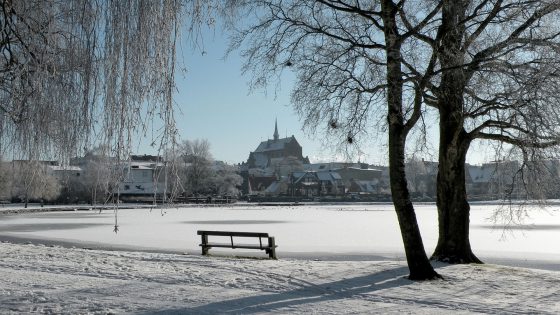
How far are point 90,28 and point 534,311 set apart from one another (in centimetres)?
771

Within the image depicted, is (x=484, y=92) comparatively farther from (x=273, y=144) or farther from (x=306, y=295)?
(x=273, y=144)

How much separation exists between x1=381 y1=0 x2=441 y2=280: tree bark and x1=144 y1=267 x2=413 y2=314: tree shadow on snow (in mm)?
583

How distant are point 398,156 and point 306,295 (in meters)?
3.99

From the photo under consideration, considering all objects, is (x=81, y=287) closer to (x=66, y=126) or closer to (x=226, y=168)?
(x=66, y=126)

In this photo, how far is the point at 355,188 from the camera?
477ft

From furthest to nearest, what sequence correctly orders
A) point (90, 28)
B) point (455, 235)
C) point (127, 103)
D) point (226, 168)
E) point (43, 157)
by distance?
point (226, 168) < point (455, 235) < point (43, 157) < point (90, 28) < point (127, 103)

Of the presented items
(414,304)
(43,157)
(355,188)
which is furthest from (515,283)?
(355,188)

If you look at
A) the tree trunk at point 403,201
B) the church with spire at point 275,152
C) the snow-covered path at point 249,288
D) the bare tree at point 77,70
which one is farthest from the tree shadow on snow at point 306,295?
the church with spire at point 275,152

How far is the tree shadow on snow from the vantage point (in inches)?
323

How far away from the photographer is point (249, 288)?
10.1m

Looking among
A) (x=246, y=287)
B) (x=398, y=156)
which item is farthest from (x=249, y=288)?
(x=398, y=156)

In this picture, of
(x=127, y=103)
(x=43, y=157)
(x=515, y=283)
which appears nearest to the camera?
(x=127, y=103)

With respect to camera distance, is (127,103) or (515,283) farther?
(515,283)

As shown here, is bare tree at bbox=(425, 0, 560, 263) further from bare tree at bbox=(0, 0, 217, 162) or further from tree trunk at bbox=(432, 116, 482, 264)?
bare tree at bbox=(0, 0, 217, 162)
